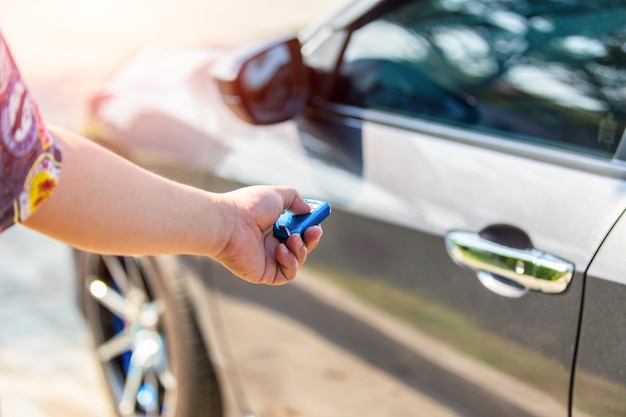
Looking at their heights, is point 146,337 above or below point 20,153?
below

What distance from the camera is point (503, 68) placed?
2059 mm

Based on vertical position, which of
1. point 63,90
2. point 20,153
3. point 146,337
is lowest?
point 63,90

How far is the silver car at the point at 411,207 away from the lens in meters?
1.59

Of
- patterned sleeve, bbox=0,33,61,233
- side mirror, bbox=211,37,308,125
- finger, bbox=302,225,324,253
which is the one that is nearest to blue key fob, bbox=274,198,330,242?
finger, bbox=302,225,324,253

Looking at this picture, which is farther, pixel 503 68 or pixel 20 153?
pixel 503 68

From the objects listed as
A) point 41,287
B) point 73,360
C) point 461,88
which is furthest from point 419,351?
point 41,287

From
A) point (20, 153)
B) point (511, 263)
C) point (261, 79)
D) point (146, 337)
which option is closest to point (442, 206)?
point (511, 263)

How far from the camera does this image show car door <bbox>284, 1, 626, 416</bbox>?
161cm

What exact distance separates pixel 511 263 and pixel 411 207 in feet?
0.96

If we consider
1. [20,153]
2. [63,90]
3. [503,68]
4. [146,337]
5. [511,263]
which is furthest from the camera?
[63,90]

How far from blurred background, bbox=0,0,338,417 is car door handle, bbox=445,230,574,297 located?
146cm

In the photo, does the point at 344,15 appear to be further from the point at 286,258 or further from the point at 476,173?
the point at 286,258

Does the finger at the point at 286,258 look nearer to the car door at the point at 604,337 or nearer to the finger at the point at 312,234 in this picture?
the finger at the point at 312,234

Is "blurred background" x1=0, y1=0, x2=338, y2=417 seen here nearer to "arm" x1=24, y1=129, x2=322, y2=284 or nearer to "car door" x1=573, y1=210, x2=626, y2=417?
"arm" x1=24, y1=129, x2=322, y2=284
